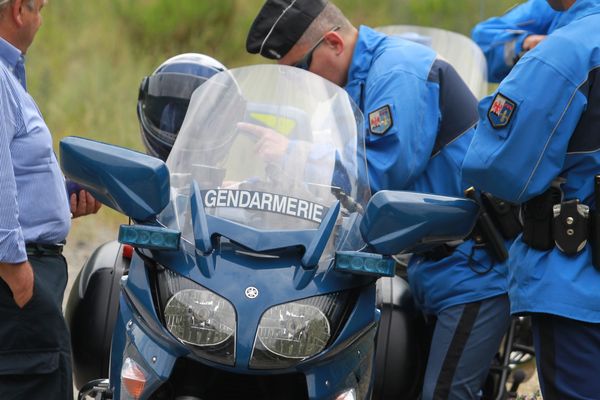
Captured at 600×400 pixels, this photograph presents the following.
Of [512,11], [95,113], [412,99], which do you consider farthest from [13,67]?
[95,113]

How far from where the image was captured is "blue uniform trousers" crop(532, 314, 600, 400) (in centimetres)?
347

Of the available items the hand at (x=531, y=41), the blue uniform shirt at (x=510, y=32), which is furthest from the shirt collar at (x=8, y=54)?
the blue uniform shirt at (x=510, y=32)

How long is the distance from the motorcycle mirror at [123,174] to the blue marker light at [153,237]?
82 millimetres

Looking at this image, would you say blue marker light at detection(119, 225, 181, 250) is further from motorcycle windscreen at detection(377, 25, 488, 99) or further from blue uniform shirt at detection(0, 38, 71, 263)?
motorcycle windscreen at detection(377, 25, 488, 99)

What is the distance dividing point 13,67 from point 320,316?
1.54 m

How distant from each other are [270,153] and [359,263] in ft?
1.63

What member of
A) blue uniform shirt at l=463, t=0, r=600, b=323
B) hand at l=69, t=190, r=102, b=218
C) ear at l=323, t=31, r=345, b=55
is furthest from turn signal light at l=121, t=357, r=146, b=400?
ear at l=323, t=31, r=345, b=55

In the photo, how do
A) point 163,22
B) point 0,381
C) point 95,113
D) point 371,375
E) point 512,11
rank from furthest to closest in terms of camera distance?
1. point 163,22
2. point 95,113
3. point 512,11
4. point 0,381
5. point 371,375

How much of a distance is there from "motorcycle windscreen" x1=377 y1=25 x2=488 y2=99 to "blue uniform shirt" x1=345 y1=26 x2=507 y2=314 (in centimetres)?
109

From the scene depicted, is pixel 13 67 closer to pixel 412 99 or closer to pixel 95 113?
Result: pixel 412 99

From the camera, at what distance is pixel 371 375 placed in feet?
11.0

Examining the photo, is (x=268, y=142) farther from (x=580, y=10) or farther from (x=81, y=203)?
(x=81, y=203)

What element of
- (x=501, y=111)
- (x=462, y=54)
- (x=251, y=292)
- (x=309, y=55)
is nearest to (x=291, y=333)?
(x=251, y=292)

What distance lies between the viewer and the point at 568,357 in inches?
138
